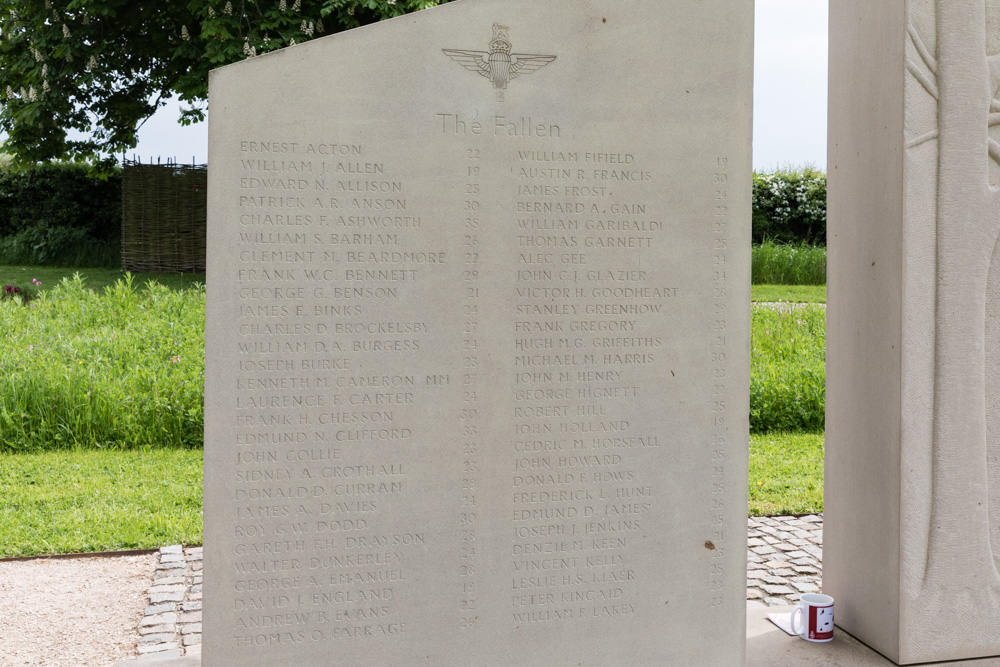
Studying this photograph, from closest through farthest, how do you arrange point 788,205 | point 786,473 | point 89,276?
point 786,473, point 89,276, point 788,205

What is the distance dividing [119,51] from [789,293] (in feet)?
40.1

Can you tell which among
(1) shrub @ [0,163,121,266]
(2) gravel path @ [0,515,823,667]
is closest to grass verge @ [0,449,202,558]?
(2) gravel path @ [0,515,823,667]

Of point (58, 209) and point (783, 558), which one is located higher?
point (58, 209)

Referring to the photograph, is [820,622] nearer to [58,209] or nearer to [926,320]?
[926,320]

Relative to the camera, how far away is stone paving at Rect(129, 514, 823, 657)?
433 centimetres

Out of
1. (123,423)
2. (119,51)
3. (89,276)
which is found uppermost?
(119,51)

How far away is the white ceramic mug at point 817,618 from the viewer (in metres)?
4.01

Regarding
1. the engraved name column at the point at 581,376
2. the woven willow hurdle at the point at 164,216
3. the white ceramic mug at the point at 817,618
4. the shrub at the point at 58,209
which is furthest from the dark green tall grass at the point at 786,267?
the engraved name column at the point at 581,376

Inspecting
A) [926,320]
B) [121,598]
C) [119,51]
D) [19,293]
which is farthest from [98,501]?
[119,51]

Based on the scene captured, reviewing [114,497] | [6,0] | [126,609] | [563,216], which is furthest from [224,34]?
[563,216]

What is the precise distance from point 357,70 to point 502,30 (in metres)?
0.55

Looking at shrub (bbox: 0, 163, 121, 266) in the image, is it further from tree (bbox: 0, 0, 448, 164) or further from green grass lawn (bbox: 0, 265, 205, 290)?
tree (bbox: 0, 0, 448, 164)

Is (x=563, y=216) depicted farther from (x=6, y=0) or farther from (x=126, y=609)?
(x=6, y=0)

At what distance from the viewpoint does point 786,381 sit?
8.69 meters
